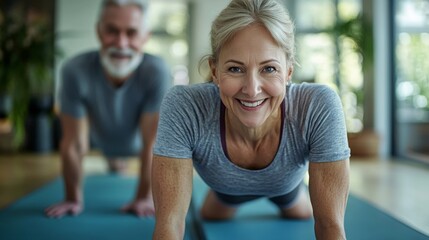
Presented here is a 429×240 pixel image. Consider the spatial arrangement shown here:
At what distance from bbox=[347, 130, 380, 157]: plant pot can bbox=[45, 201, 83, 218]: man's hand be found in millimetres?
3588

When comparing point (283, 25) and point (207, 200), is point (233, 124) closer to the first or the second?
point (283, 25)

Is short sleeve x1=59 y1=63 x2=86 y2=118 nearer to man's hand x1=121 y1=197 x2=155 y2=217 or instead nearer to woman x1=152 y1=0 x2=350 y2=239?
man's hand x1=121 y1=197 x2=155 y2=217

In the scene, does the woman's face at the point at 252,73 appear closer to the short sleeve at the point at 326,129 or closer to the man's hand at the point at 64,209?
the short sleeve at the point at 326,129

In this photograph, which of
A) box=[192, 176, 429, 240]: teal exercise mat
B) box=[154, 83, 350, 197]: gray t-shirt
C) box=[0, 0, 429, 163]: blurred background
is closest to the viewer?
box=[154, 83, 350, 197]: gray t-shirt

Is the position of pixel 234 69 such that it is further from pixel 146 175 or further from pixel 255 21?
pixel 146 175

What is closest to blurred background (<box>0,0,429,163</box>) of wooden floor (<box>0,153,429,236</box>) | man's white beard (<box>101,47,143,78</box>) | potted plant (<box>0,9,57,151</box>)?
potted plant (<box>0,9,57,151</box>)

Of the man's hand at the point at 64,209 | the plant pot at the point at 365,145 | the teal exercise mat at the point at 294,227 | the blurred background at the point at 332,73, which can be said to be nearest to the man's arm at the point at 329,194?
the teal exercise mat at the point at 294,227

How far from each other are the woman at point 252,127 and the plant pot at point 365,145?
12.7 ft

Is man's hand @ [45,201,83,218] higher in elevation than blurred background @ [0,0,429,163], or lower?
lower

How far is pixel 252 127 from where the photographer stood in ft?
3.97

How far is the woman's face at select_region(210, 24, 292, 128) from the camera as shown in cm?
111

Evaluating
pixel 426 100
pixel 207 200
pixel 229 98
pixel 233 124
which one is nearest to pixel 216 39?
pixel 229 98

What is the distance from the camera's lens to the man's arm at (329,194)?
1.18 metres

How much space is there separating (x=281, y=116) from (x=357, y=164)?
343 centimetres
